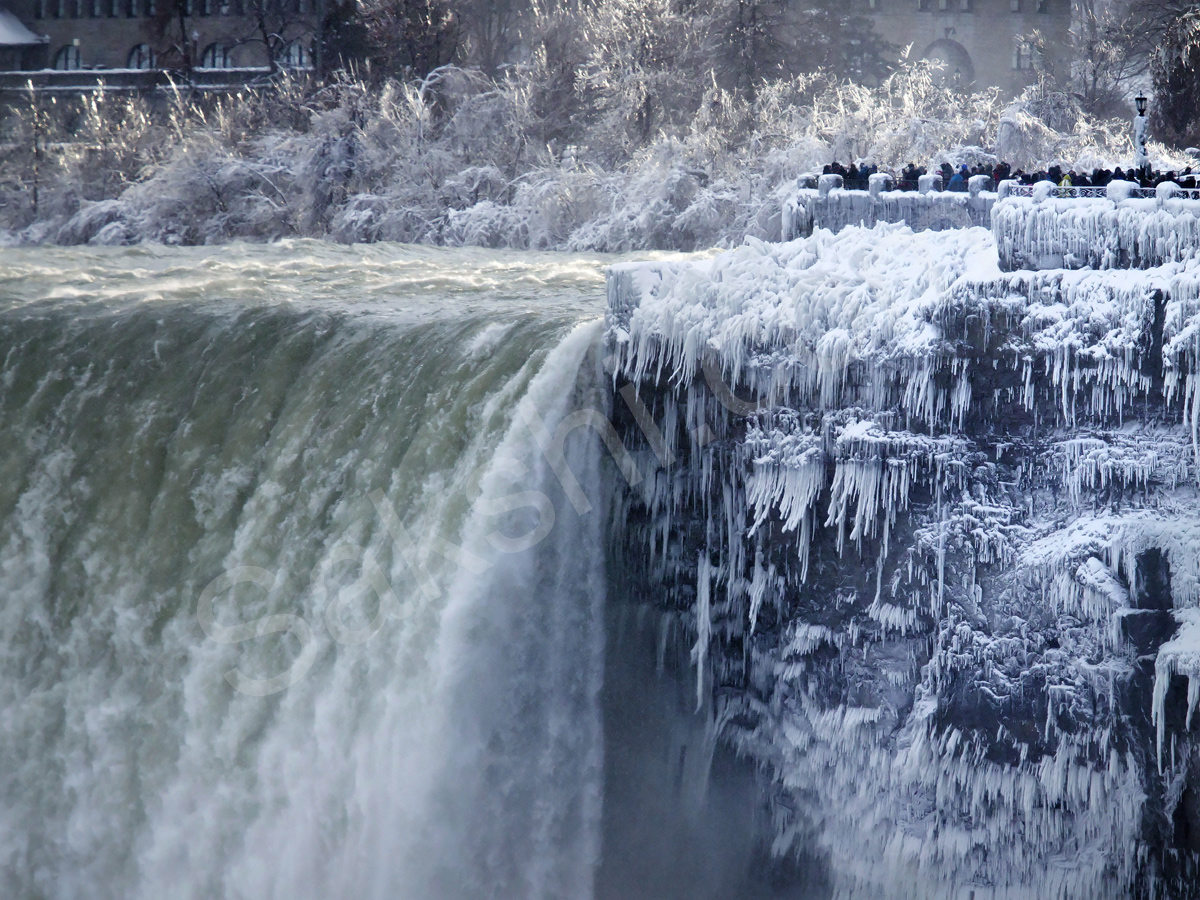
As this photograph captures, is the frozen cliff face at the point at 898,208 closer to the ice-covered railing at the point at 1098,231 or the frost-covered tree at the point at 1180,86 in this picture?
the ice-covered railing at the point at 1098,231

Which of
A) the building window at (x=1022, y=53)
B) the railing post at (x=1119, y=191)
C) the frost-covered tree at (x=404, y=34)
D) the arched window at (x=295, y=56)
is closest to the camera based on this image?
the railing post at (x=1119, y=191)

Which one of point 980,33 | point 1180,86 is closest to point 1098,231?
point 1180,86

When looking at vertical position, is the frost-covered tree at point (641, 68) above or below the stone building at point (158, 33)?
below

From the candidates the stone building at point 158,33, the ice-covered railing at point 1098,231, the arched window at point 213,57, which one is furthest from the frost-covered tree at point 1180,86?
the arched window at point 213,57

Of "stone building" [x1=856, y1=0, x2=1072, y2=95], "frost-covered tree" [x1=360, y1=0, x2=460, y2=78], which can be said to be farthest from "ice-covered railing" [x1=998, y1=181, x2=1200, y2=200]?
"stone building" [x1=856, y1=0, x2=1072, y2=95]

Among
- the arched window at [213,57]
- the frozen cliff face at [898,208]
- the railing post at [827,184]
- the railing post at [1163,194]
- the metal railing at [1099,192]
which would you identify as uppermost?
the arched window at [213,57]

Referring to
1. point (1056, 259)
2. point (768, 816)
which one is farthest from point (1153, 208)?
point (768, 816)

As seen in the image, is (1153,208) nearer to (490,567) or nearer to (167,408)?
(490,567)

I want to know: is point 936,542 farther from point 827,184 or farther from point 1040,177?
point 1040,177
